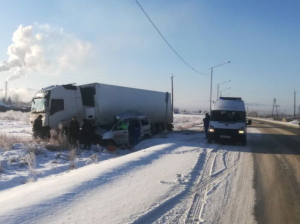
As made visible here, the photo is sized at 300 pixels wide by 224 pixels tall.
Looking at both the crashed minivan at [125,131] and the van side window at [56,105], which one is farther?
the van side window at [56,105]

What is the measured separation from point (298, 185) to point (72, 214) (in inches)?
A: 229

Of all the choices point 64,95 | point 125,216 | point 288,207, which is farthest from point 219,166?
point 64,95

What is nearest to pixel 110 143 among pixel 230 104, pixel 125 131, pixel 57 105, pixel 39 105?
pixel 125 131

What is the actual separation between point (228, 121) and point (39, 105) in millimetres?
11392

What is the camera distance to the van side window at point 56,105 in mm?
17594

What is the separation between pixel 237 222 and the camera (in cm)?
498

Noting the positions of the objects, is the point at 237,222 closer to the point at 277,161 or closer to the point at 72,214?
the point at 72,214

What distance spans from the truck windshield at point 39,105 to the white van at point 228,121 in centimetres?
986

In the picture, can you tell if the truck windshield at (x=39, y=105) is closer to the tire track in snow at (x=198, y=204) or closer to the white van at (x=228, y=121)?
the white van at (x=228, y=121)

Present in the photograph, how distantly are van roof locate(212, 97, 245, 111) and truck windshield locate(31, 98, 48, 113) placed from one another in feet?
33.4

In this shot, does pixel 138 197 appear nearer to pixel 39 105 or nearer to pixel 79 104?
pixel 79 104

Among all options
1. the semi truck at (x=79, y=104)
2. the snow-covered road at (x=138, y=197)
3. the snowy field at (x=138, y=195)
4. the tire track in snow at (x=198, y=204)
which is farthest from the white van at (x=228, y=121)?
the tire track in snow at (x=198, y=204)

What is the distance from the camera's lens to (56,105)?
701 inches

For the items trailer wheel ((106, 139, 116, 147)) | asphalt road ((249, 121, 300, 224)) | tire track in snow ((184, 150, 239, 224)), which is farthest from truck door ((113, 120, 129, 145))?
asphalt road ((249, 121, 300, 224))
